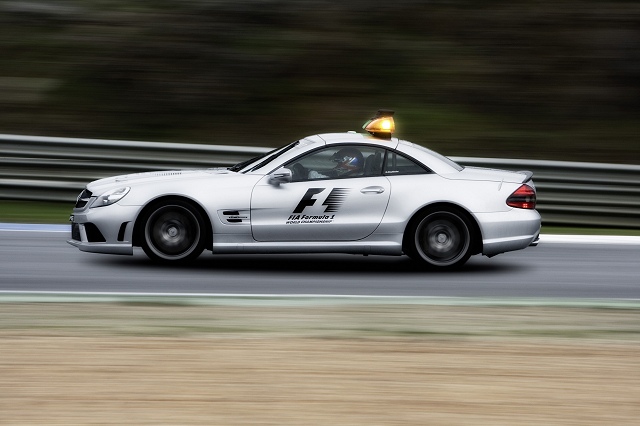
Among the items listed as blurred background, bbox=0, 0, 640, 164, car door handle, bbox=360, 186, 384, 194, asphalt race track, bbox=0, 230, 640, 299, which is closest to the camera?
asphalt race track, bbox=0, 230, 640, 299

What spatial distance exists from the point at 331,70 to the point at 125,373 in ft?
41.1

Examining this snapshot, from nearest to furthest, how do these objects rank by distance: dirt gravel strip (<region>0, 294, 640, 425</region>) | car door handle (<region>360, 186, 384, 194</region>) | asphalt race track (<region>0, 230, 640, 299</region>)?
dirt gravel strip (<region>0, 294, 640, 425</region>) < asphalt race track (<region>0, 230, 640, 299</region>) < car door handle (<region>360, 186, 384, 194</region>)

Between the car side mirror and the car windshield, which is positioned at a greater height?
the car windshield

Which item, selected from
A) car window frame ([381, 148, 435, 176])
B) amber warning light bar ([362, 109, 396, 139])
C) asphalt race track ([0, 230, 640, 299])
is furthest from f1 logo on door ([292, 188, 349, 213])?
amber warning light bar ([362, 109, 396, 139])

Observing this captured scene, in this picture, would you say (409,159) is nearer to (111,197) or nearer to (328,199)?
(328,199)

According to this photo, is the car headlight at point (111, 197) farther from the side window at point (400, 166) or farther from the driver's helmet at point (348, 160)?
the side window at point (400, 166)

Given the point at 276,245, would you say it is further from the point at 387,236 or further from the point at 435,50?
the point at 435,50

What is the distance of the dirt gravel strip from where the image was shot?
512 cm

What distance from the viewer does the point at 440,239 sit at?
986cm

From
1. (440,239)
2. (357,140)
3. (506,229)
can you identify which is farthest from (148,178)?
(506,229)

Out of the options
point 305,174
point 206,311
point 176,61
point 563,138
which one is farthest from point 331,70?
point 206,311

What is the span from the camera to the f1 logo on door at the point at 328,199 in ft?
31.4

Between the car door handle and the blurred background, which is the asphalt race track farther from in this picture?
the blurred background

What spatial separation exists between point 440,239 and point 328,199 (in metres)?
1.15
